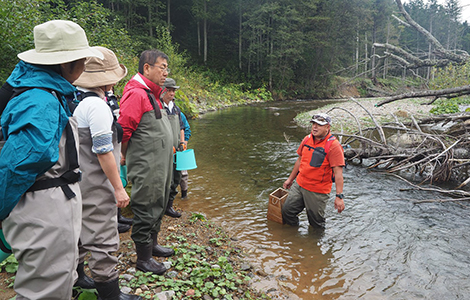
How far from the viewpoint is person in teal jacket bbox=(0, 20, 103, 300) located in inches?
60.7

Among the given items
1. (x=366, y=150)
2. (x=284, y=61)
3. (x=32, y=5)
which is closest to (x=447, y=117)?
(x=366, y=150)

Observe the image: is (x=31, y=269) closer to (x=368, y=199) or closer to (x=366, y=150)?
(x=368, y=199)

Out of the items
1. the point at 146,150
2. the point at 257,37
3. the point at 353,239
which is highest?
the point at 257,37

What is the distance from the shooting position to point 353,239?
15.4 ft

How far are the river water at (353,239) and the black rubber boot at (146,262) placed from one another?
122cm

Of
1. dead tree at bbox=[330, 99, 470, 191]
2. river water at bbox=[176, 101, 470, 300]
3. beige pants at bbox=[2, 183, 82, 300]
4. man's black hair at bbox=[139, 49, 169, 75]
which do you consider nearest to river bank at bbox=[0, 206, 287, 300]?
river water at bbox=[176, 101, 470, 300]

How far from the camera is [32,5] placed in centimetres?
752

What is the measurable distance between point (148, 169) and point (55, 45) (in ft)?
4.35

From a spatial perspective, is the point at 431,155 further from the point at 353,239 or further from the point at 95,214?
the point at 95,214

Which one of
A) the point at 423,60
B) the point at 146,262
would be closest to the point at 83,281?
the point at 146,262

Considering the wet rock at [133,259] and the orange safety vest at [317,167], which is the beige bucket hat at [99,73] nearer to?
the wet rock at [133,259]

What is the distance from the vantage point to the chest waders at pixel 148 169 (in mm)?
2791

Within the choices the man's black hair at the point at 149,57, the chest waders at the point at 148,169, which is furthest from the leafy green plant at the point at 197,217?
the man's black hair at the point at 149,57

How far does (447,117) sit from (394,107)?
650 inches
